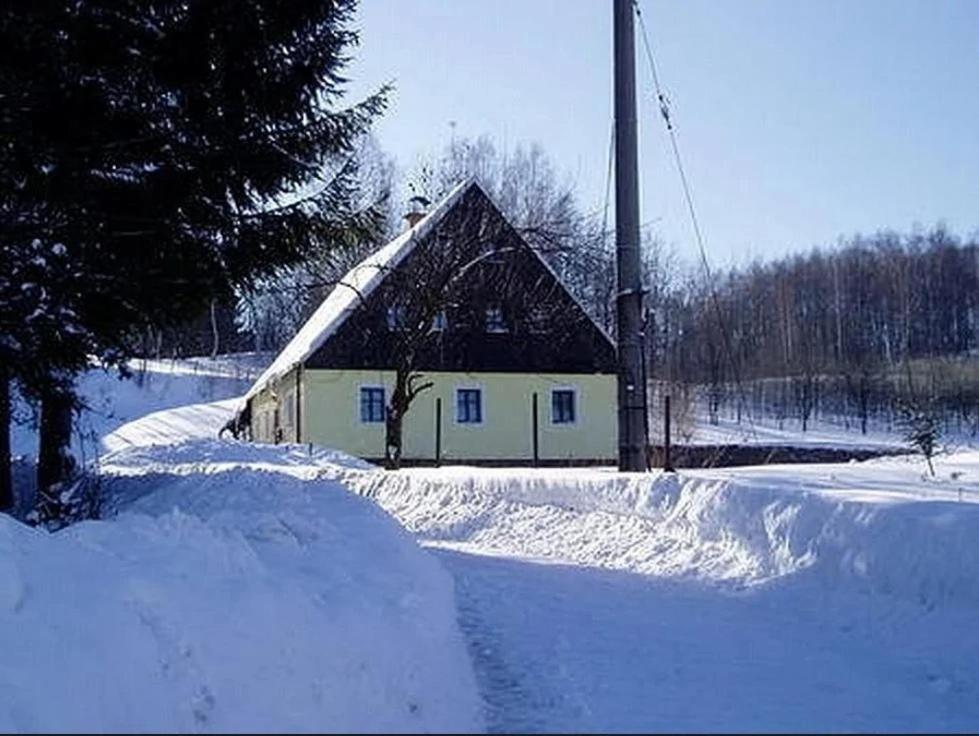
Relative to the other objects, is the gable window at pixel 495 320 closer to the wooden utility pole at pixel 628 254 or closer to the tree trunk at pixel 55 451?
the wooden utility pole at pixel 628 254

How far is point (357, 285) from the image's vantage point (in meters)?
32.9

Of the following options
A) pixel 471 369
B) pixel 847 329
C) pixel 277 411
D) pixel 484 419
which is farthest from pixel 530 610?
pixel 847 329

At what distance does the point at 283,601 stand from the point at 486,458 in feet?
105

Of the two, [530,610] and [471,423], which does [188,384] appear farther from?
[530,610]

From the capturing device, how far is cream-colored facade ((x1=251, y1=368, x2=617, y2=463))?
116 ft

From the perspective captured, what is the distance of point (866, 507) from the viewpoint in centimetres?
914

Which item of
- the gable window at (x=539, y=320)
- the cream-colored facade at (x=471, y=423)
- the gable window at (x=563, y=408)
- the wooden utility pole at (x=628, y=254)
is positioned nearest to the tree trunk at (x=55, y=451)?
the wooden utility pole at (x=628, y=254)

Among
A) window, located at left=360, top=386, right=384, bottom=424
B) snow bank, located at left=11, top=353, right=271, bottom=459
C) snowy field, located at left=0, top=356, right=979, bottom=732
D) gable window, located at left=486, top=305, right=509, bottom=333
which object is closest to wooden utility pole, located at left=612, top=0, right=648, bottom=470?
snowy field, located at left=0, top=356, right=979, bottom=732

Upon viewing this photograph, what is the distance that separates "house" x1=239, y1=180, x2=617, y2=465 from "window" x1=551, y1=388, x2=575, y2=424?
0.03m

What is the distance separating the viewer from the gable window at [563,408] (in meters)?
37.9

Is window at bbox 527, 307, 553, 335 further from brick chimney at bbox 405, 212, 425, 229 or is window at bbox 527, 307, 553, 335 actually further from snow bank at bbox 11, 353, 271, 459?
snow bank at bbox 11, 353, 271, 459

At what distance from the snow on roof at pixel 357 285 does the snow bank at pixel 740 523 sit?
42.6 feet

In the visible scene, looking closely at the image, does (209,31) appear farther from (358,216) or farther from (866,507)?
(866,507)

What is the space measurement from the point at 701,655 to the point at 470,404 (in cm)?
3073
